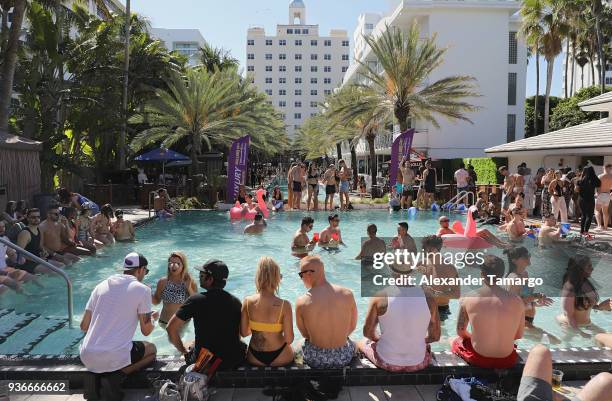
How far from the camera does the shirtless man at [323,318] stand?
14.0 ft

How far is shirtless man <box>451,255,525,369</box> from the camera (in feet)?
14.1

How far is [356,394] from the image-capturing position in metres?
4.16

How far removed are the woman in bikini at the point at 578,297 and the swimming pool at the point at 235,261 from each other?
0.22 m

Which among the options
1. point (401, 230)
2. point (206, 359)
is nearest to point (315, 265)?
point (206, 359)

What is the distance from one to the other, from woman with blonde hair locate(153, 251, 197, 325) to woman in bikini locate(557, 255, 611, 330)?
183 inches

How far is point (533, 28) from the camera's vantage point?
104ft

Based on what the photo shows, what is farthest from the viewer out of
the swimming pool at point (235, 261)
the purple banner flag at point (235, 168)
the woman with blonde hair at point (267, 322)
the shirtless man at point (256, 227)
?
the purple banner flag at point (235, 168)

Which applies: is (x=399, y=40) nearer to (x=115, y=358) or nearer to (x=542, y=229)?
(x=542, y=229)

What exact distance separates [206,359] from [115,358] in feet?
2.44

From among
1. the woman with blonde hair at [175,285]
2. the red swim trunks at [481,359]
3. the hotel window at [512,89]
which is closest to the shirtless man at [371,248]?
the woman with blonde hair at [175,285]

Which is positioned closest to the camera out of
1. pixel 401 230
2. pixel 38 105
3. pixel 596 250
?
pixel 401 230

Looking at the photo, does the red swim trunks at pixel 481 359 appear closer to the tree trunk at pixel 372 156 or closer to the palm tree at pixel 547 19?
the tree trunk at pixel 372 156

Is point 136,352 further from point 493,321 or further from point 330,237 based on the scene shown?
point 330,237
